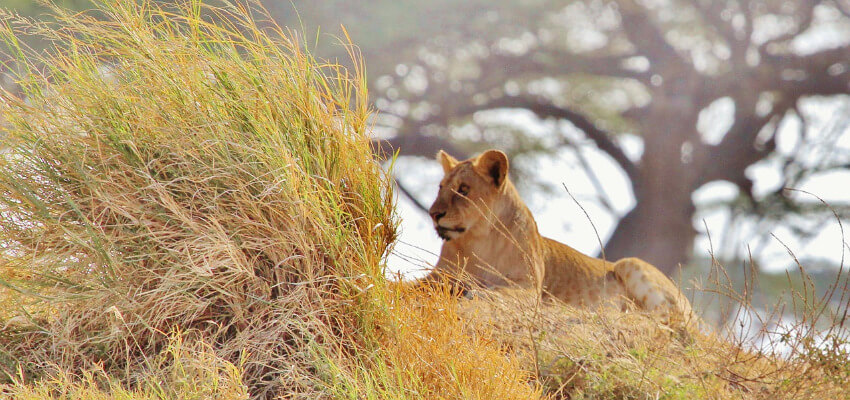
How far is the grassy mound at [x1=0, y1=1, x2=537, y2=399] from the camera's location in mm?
2652

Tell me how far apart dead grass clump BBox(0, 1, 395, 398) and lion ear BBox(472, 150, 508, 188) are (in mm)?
1261

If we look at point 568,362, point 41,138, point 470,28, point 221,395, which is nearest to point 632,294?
point 568,362

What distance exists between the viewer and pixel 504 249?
14.4ft

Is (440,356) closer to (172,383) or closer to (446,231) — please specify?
(172,383)

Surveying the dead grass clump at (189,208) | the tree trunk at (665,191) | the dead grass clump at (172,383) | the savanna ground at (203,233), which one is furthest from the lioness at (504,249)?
the tree trunk at (665,191)

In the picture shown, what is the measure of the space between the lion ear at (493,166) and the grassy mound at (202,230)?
1.26 m

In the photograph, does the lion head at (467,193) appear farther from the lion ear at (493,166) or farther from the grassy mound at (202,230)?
the grassy mound at (202,230)

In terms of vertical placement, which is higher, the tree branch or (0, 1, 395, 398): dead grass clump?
the tree branch

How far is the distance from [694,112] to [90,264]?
378 inches

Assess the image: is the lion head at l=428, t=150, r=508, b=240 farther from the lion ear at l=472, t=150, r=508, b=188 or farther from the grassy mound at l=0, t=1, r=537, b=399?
the grassy mound at l=0, t=1, r=537, b=399

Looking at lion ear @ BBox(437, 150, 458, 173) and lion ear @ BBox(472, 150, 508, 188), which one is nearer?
lion ear @ BBox(472, 150, 508, 188)

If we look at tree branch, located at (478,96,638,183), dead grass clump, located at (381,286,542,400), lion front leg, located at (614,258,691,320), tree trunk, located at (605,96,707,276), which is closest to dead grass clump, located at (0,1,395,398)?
dead grass clump, located at (381,286,542,400)

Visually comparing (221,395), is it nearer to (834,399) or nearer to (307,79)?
(307,79)

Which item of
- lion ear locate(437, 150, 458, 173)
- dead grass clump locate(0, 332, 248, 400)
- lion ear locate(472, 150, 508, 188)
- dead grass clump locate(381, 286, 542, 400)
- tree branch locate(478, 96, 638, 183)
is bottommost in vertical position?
dead grass clump locate(0, 332, 248, 400)
